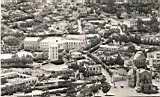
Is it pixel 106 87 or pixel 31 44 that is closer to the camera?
pixel 106 87

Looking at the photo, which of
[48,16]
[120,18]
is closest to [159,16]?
[120,18]

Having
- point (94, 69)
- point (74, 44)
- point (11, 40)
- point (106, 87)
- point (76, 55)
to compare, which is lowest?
point (106, 87)

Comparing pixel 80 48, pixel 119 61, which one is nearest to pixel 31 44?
pixel 80 48

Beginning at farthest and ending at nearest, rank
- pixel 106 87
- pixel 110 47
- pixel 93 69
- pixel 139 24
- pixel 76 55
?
pixel 139 24 < pixel 110 47 < pixel 76 55 < pixel 93 69 < pixel 106 87

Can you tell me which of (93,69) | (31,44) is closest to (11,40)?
(31,44)

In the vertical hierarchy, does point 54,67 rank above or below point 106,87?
above

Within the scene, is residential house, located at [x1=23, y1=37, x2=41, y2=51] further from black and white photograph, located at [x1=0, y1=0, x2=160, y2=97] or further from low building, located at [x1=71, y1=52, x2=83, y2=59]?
low building, located at [x1=71, y1=52, x2=83, y2=59]

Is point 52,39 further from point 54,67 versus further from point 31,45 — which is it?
point 54,67

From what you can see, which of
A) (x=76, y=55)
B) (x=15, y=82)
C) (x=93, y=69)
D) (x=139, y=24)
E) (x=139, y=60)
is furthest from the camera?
(x=139, y=24)

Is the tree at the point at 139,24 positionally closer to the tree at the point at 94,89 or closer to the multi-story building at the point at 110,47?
the multi-story building at the point at 110,47
